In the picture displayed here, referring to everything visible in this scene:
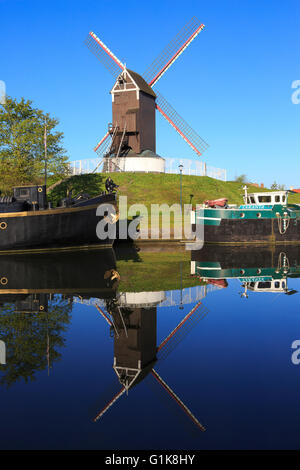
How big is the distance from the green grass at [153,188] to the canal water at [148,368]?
121 ft

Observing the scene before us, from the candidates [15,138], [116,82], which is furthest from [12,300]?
[116,82]

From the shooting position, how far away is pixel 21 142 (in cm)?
4494

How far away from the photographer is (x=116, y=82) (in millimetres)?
60125

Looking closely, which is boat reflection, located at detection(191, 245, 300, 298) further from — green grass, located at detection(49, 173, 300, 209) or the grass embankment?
green grass, located at detection(49, 173, 300, 209)

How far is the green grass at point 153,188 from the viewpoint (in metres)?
51.5

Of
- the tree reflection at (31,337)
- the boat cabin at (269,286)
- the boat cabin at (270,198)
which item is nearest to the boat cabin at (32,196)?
the boat cabin at (270,198)

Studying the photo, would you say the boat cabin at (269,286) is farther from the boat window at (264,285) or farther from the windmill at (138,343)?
the windmill at (138,343)

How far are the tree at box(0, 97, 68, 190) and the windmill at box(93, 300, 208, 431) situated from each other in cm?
3637

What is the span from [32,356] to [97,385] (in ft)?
5.98

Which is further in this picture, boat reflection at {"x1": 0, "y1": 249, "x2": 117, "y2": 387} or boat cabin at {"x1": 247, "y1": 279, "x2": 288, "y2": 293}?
boat cabin at {"x1": 247, "y1": 279, "x2": 288, "y2": 293}

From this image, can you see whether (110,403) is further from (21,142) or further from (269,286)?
(21,142)

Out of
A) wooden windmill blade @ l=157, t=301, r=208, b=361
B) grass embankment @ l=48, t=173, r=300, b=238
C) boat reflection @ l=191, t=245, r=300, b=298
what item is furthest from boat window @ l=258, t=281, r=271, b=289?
grass embankment @ l=48, t=173, r=300, b=238

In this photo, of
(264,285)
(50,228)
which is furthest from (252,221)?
(264,285)

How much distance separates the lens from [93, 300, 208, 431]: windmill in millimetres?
5943
